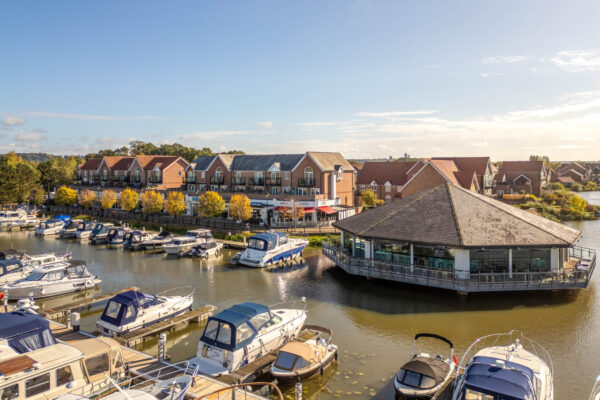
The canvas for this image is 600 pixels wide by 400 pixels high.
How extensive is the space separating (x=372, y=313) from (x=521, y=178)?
80.6 m

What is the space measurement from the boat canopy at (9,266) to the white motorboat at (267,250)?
15566 millimetres

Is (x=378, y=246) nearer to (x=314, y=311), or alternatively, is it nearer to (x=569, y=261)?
(x=314, y=311)

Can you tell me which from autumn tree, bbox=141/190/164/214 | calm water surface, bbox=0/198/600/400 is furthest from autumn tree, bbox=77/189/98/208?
calm water surface, bbox=0/198/600/400

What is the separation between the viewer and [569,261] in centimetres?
3022

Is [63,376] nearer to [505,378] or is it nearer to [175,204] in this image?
[505,378]

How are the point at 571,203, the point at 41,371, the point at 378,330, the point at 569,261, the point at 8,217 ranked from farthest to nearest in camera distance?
the point at 571,203, the point at 8,217, the point at 569,261, the point at 378,330, the point at 41,371

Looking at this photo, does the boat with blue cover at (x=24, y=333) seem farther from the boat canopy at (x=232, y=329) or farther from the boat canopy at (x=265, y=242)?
the boat canopy at (x=265, y=242)

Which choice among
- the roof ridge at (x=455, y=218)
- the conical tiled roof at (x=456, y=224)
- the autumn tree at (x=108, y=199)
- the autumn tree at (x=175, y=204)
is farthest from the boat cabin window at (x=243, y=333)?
the autumn tree at (x=108, y=199)

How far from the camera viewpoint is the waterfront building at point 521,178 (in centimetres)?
8969

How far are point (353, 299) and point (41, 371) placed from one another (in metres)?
17.6

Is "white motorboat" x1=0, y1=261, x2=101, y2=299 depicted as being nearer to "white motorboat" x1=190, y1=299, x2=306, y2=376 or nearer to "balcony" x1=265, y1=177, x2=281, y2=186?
"white motorboat" x1=190, y1=299, x2=306, y2=376

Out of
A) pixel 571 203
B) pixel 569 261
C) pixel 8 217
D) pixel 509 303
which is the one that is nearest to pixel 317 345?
pixel 509 303

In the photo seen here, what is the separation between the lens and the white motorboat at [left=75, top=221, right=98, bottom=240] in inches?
1905

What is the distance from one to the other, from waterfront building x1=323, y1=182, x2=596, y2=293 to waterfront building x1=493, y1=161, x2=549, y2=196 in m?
63.0
